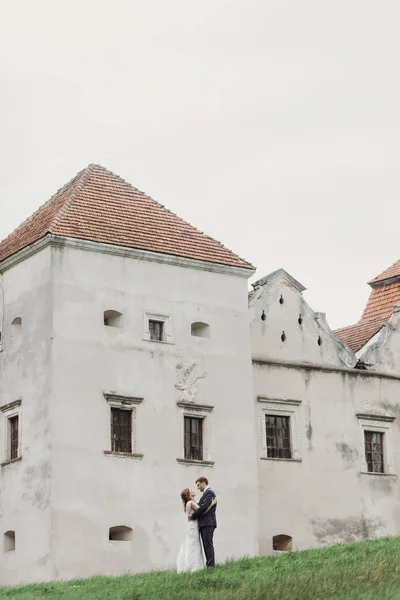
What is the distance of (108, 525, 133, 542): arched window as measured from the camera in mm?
30984

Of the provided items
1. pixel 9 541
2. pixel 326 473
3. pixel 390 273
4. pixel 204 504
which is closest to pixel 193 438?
pixel 326 473

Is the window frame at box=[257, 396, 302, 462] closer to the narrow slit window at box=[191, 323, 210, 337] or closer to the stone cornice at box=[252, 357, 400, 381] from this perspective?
the stone cornice at box=[252, 357, 400, 381]

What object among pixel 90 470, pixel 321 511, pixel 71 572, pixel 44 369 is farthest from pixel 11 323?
pixel 321 511

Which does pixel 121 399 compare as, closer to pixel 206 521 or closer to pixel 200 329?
pixel 200 329

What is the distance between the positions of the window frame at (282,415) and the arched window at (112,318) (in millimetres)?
5230

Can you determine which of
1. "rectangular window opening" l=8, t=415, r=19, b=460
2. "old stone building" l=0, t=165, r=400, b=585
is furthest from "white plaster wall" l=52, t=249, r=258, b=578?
"rectangular window opening" l=8, t=415, r=19, b=460

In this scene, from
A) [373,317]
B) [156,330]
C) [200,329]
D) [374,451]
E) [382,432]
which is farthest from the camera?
[373,317]

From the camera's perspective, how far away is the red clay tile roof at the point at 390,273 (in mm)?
43750

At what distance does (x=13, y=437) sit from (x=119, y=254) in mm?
5749

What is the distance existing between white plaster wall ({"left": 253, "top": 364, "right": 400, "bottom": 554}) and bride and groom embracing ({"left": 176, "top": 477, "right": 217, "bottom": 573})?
9.89 m

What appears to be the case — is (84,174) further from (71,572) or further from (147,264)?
(71,572)

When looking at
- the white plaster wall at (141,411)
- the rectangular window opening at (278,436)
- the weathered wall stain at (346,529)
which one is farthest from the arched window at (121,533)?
the weathered wall stain at (346,529)

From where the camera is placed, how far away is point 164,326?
33.4 m

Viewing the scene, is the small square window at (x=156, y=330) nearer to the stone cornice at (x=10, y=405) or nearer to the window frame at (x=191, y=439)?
the window frame at (x=191, y=439)
